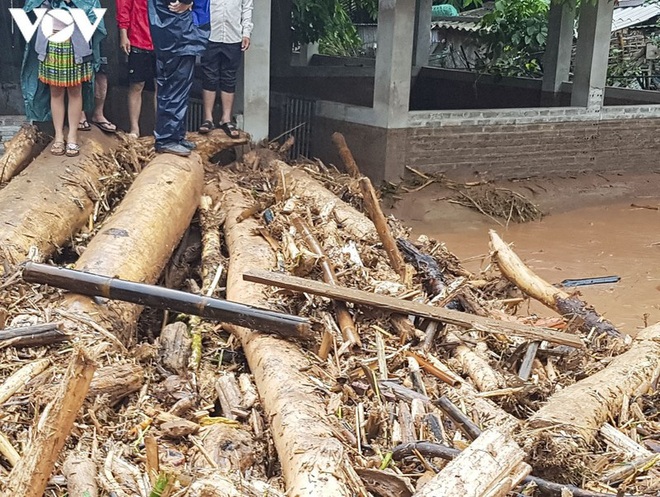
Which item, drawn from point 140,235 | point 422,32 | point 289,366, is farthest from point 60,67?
point 422,32

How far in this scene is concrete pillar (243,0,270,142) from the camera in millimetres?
8789

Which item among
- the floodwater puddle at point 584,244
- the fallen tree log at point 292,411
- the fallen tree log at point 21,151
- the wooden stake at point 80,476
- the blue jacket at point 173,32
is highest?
the blue jacket at point 173,32

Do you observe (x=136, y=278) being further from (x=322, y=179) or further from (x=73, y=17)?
(x=322, y=179)

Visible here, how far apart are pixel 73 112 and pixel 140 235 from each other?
180 cm

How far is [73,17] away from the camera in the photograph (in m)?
6.07

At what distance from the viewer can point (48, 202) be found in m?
5.58

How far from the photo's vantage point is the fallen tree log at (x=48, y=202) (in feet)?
16.4

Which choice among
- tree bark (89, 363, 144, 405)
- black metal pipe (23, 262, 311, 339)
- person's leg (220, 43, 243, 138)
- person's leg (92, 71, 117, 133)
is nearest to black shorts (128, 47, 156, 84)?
person's leg (92, 71, 117, 133)

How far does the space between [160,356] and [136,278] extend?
2.45ft

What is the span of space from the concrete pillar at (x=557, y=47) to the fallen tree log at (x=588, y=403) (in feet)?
29.3

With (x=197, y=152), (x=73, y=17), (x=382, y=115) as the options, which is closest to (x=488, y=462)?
(x=73, y=17)

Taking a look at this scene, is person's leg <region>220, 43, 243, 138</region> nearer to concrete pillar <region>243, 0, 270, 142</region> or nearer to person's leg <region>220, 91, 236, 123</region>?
person's leg <region>220, 91, 236, 123</region>

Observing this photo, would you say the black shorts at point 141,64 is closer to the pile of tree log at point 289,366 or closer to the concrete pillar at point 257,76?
the concrete pillar at point 257,76

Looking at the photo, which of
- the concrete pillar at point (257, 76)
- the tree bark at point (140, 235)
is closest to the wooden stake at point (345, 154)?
the concrete pillar at point (257, 76)
